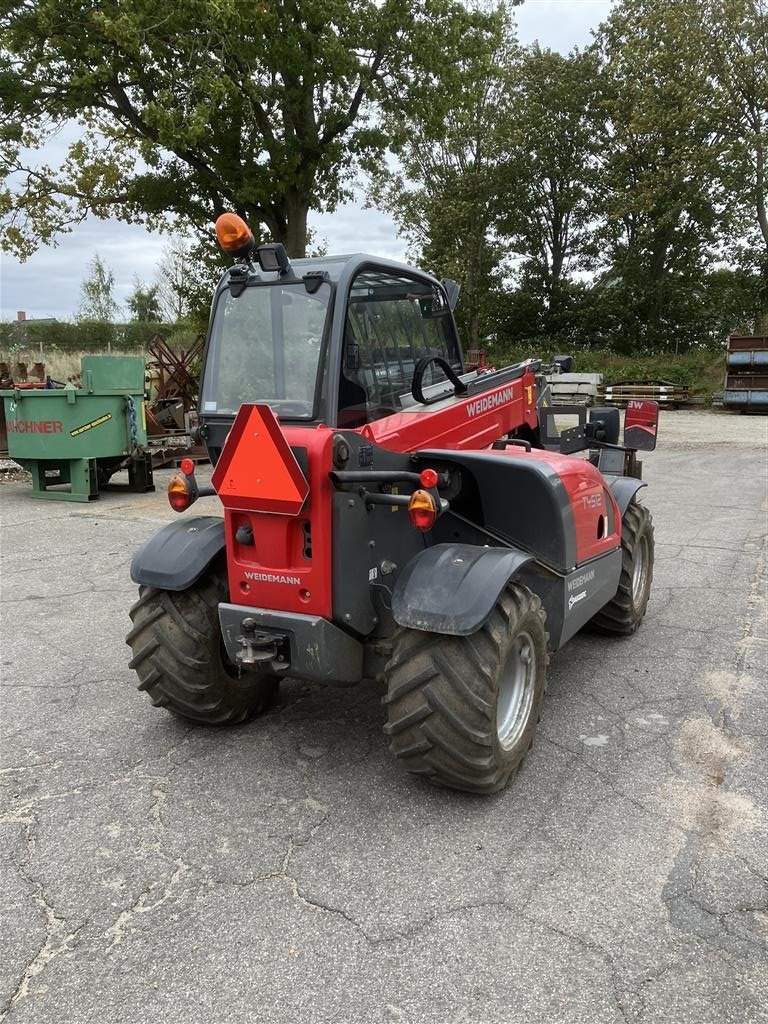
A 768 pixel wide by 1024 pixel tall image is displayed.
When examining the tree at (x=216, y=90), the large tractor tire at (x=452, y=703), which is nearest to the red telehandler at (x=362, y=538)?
the large tractor tire at (x=452, y=703)

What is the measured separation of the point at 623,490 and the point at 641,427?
1645 mm

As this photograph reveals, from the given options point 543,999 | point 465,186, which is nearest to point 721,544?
point 543,999

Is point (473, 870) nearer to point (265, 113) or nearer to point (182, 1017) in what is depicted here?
point (182, 1017)

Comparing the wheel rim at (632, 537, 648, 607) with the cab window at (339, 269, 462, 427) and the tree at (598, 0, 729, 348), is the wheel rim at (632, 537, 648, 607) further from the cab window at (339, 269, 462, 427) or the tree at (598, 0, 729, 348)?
the tree at (598, 0, 729, 348)

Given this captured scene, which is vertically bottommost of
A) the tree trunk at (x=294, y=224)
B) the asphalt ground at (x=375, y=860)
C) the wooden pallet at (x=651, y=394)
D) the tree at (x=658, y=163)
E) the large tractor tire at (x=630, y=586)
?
the asphalt ground at (x=375, y=860)

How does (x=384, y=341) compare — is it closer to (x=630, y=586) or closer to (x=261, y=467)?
(x=261, y=467)

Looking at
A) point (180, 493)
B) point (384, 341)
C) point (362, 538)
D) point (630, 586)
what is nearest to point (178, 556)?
point (180, 493)

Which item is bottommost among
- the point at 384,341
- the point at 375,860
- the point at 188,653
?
the point at 375,860

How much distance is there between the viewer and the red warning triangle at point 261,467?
304cm

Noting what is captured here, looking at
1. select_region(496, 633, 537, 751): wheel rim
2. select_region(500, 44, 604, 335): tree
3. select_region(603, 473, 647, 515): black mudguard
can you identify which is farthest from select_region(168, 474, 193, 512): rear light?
select_region(500, 44, 604, 335): tree

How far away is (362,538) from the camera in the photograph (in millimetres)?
3303

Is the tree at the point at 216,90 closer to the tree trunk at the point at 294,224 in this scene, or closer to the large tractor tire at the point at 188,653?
the tree trunk at the point at 294,224

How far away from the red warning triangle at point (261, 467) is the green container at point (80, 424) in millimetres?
7858

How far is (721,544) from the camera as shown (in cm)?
774
